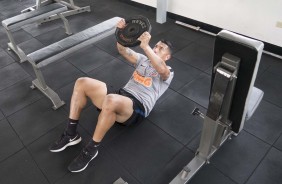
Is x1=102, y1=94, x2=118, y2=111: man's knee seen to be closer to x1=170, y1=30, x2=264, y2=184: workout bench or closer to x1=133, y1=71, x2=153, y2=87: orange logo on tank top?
x1=133, y1=71, x2=153, y2=87: orange logo on tank top

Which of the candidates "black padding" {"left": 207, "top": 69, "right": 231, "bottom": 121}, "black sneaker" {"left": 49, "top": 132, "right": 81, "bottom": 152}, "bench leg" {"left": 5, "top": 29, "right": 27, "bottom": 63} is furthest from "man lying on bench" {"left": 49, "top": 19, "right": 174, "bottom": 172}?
"bench leg" {"left": 5, "top": 29, "right": 27, "bottom": 63}

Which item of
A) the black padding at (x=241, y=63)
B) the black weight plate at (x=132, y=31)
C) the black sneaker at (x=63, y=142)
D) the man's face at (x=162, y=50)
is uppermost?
the black padding at (x=241, y=63)

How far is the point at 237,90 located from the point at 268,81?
4.59ft

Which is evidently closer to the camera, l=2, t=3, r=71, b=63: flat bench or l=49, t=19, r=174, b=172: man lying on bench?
l=49, t=19, r=174, b=172: man lying on bench

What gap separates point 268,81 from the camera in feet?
7.82

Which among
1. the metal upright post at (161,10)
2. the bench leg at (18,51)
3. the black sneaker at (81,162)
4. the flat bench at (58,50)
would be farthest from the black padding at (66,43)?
the metal upright post at (161,10)

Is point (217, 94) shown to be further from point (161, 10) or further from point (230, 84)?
point (161, 10)

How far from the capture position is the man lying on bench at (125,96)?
1.70m

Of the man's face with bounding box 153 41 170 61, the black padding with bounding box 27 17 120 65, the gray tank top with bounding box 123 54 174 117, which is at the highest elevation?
the man's face with bounding box 153 41 170 61

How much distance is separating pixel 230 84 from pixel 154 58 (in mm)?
668

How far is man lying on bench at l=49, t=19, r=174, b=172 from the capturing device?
1.70 meters

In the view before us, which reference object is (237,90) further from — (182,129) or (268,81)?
(268,81)

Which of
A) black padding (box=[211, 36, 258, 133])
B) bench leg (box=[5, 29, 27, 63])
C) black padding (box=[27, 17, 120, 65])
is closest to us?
black padding (box=[211, 36, 258, 133])

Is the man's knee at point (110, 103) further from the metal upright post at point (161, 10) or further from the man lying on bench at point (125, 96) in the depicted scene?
the metal upright post at point (161, 10)
